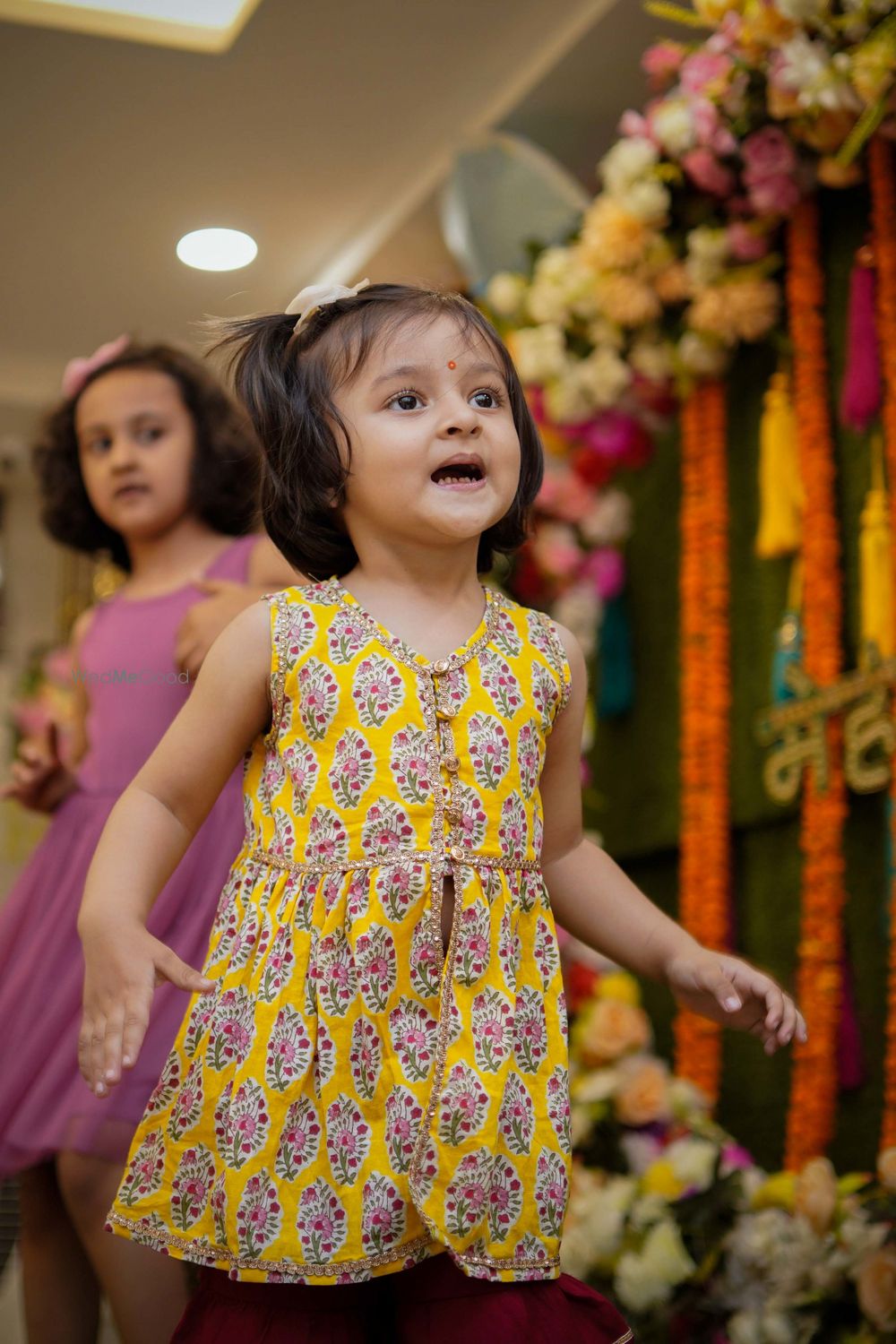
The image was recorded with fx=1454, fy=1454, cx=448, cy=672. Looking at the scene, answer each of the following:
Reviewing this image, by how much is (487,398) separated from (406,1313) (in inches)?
27.4

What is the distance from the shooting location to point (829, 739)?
2213 mm

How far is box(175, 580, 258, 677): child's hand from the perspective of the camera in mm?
1477

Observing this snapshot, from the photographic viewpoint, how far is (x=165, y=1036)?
1.47 meters

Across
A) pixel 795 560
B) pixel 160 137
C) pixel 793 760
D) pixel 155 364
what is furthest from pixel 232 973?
Answer: pixel 795 560

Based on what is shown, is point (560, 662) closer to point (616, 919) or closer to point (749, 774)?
point (616, 919)

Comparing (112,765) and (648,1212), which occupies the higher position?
(112,765)

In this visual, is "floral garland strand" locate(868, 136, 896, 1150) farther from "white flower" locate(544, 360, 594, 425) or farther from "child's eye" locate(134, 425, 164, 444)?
"child's eye" locate(134, 425, 164, 444)

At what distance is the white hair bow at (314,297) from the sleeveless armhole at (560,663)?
320mm

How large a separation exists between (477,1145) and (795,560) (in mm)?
1545

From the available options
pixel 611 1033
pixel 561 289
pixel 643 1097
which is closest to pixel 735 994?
pixel 643 1097

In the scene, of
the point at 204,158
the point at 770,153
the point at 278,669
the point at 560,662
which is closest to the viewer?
the point at 278,669

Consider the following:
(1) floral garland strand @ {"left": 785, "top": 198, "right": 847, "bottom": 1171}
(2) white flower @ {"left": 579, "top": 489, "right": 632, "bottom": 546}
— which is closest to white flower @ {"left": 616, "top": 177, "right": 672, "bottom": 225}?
(1) floral garland strand @ {"left": 785, "top": 198, "right": 847, "bottom": 1171}

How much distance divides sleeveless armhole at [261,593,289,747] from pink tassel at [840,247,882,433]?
49.9 inches

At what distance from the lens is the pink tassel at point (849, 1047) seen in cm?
214
